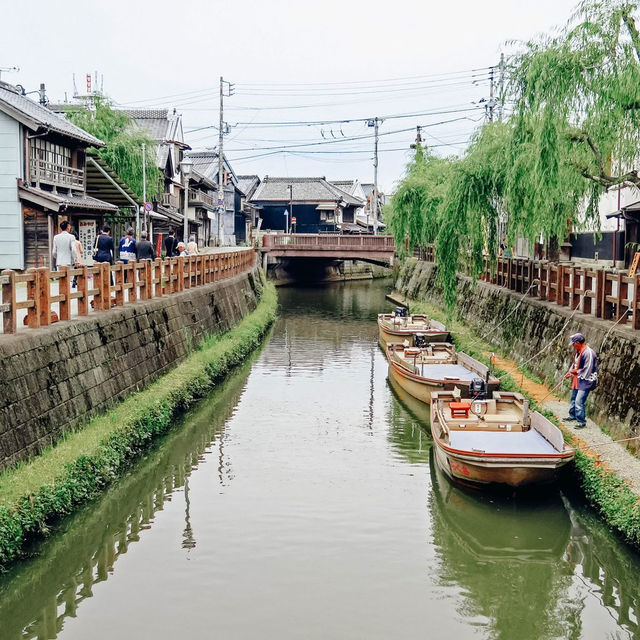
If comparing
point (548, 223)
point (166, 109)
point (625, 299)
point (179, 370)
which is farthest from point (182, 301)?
point (166, 109)

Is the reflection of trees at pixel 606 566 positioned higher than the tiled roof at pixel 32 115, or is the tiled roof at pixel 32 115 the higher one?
the tiled roof at pixel 32 115

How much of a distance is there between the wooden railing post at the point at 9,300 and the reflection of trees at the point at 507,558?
7269 millimetres

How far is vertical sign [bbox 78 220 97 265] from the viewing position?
32.6 m

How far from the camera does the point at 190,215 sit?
56938mm

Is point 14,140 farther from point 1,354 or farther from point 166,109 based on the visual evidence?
point 166,109

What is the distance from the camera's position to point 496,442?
13820 mm

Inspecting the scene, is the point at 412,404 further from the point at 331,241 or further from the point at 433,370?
the point at 331,241

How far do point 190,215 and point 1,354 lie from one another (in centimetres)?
4665

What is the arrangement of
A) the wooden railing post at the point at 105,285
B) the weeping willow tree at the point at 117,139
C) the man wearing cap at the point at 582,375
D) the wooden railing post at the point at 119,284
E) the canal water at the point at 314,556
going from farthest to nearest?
1. the weeping willow tree at the point at 117,139
2. the wooden railing post at the point at 119,284
3. the wooden railing post at the point at 105,285
4. the man wearing cap at the point at 582,375
5. the canal water at the point at 314,556

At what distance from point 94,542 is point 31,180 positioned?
61.7 ft

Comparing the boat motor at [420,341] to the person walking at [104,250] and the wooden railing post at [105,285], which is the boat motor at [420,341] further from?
the wooden railing post at [105,285]

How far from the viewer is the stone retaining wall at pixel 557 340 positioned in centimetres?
1379

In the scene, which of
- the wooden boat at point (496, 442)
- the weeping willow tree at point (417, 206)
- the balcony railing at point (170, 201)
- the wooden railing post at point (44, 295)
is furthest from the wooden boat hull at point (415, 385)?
the balcony railing at point (170, 201)

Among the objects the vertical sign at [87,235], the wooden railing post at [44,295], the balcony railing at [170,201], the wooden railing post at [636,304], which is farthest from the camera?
the balcony railing at [170,201]
